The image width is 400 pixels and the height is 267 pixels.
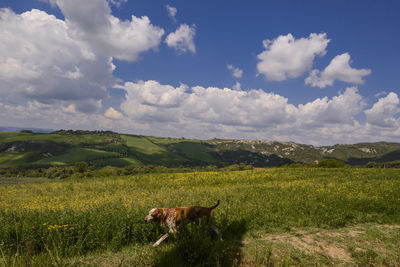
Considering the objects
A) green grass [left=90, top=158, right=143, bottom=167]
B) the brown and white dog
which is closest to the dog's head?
the brown and white dog

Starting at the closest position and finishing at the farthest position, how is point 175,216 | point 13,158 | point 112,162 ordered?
point 175,216
point 112,162
point 13,158

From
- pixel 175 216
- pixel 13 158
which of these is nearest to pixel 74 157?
pixel 13 158

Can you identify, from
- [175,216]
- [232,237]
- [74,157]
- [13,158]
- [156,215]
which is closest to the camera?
[175,216]

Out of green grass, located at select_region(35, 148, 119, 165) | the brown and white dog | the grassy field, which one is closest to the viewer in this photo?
the grassy field

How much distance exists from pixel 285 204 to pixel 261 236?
3972mm

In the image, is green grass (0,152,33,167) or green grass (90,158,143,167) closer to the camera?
green grass (0,152,33,167)

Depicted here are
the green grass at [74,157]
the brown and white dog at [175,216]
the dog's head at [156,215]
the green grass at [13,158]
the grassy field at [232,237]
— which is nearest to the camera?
the grassy field at [232,237]

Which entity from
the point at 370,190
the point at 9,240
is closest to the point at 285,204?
the point at 370,190

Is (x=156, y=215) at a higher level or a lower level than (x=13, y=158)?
higher

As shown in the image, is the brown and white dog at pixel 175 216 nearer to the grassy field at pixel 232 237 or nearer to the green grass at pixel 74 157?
the grassy field at pixel 232 237

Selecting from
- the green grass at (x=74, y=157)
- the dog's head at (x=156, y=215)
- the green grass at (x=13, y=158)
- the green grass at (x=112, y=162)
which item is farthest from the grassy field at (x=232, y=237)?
the green grass at (x=13, y=158)

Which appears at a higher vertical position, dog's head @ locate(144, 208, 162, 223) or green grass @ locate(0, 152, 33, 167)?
dog's head @ locate(144, 208, 162, 223)

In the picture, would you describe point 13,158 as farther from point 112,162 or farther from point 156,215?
point 156,215

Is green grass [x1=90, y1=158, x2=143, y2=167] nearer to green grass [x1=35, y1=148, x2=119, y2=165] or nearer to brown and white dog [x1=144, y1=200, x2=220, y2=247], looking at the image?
green grass [x1=35, y1=148, x2=119, y2=165]
